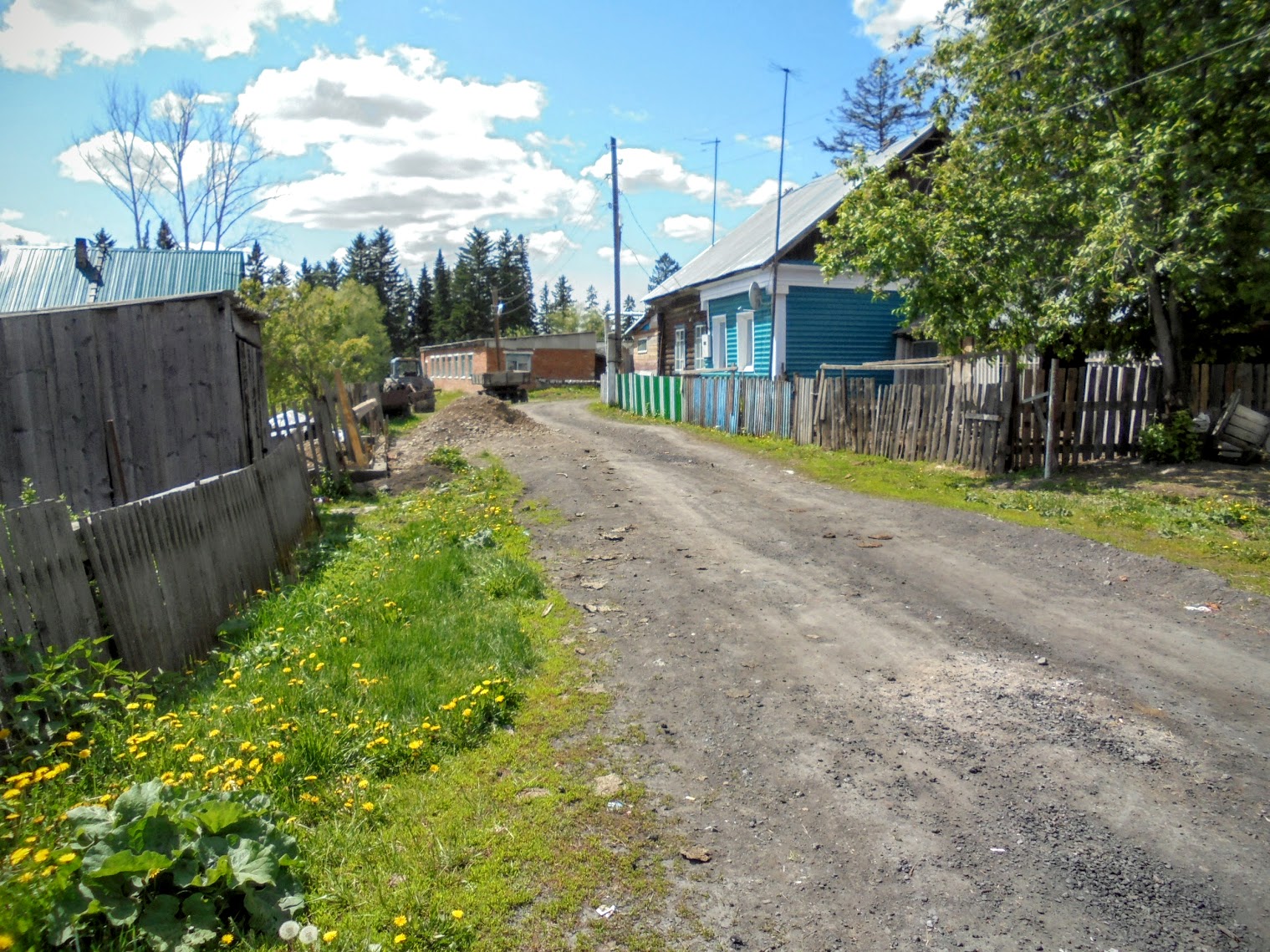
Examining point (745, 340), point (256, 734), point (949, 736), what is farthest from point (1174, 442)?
point (256, 734)

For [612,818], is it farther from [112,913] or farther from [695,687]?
[112,913]

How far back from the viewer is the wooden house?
1997 centimetres

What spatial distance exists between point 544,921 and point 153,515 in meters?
3.86

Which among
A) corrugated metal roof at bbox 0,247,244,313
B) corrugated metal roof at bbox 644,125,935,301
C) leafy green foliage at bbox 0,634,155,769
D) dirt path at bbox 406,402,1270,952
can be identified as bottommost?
dirt path at bbox 406,402,1270,952

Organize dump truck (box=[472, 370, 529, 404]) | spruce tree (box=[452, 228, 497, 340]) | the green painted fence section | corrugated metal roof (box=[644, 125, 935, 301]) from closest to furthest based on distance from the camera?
corrugated metal roof (box=[644, 125, 935, 301]) < the green painted fence section < dump truck (box=[472, 370, 529, 404]) < spruce tree (box=[452, 228, 497, 340])

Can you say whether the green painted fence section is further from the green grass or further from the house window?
the green grass

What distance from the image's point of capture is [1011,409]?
12.2 metres

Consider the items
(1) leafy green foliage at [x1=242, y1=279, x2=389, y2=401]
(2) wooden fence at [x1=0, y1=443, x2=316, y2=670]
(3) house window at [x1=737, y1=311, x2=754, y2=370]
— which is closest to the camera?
(2) wooden fence at [x1=0, y1=443, x2=316, y2=670]

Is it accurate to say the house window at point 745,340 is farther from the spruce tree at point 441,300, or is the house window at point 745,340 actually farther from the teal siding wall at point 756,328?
the spruce tree at point 441,300

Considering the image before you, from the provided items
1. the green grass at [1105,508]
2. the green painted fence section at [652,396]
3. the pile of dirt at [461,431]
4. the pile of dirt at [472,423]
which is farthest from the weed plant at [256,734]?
the green painted fence section at [652,396]

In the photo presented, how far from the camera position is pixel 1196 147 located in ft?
33.4

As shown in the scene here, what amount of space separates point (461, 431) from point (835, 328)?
984 centimetres

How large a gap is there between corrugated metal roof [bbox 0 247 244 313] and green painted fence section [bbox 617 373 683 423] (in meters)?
12.1

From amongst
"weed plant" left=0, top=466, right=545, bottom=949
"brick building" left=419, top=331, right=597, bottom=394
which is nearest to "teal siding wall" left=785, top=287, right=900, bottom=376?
"weed plant" left=0, top=466, right=545, bottom=949
